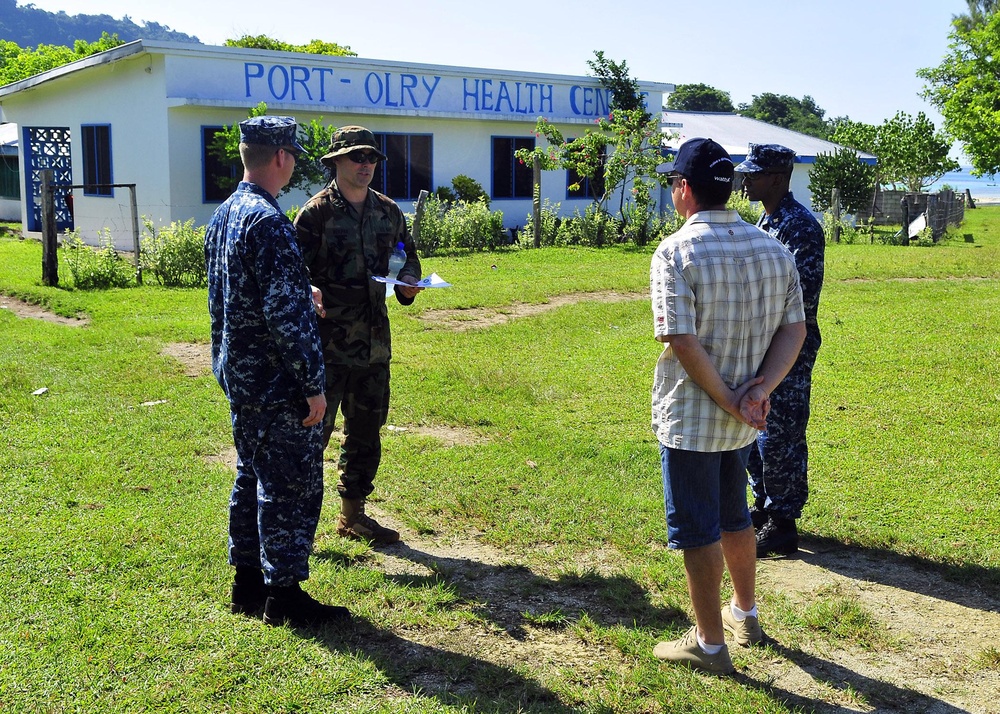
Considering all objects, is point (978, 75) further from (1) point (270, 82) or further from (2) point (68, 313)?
(2) point (68, 313)

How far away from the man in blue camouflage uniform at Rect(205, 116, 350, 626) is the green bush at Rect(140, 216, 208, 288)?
10328 millimetres

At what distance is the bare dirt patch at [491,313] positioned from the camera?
431 inches

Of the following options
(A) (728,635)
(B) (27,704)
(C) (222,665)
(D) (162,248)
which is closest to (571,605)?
(A) (728,635)

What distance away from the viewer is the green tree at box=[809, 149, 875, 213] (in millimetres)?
29375

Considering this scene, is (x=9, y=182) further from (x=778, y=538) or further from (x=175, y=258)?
(x=778, y=538)

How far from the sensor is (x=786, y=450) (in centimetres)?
467

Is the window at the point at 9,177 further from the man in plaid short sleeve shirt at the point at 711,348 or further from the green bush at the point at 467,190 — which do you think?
the man in plaid short sleeve shirt at the point at 711,348

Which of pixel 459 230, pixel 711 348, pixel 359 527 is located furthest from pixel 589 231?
pixel 711 348

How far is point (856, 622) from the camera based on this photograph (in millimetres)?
3984

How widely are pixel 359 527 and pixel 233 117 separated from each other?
50.6 feet

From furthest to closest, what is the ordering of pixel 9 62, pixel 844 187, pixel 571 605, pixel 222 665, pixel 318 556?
pixel 9 62
pixel 844 187
pixel 318 556
pixel 571 605
pixel 222 665

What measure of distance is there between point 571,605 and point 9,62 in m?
53.1

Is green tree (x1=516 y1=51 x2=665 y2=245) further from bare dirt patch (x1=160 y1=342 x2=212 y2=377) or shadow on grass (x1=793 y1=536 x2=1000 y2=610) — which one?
shadow on grass (x1=793 y1=536 x2=1000 y2=610)

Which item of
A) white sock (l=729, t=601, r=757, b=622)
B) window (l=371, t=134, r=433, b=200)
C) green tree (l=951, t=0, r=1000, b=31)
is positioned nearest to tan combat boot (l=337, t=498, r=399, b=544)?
white sock (l=729, t=601, r=757, b=622)
